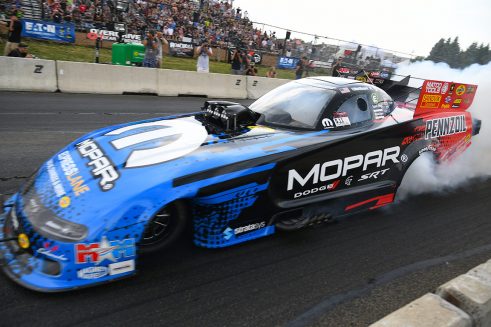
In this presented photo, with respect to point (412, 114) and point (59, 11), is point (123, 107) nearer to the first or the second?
point (412, 114)

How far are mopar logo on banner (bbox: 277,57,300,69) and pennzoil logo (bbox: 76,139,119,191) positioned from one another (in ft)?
59.5

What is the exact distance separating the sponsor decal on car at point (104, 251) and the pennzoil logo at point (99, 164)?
37 centimetres

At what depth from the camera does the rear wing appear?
4.41m

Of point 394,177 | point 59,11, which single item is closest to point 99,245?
point 394,177

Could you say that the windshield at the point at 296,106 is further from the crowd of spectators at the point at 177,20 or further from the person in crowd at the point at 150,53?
the crowd of spectators at the point at 177,20

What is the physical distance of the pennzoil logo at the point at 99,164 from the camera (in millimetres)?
2473

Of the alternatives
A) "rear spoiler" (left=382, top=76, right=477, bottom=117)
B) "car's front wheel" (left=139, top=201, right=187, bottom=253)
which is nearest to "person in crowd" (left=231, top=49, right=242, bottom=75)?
"rear spoiler" (left=382, top=76, right=477, bottom=117)

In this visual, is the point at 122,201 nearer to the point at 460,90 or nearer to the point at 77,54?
the point at 460,90

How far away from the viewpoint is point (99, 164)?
2.70 meters

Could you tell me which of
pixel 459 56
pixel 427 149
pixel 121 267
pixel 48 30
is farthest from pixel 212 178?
pixel 459 56

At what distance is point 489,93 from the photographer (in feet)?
18.9

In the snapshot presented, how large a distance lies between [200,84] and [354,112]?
28.3ft

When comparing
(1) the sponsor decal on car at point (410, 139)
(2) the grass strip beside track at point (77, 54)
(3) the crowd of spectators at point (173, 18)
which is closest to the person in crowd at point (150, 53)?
(2) the grass strip beside track at point (77, 54)

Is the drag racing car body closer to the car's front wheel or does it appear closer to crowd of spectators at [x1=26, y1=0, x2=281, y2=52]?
the car's front wheel
